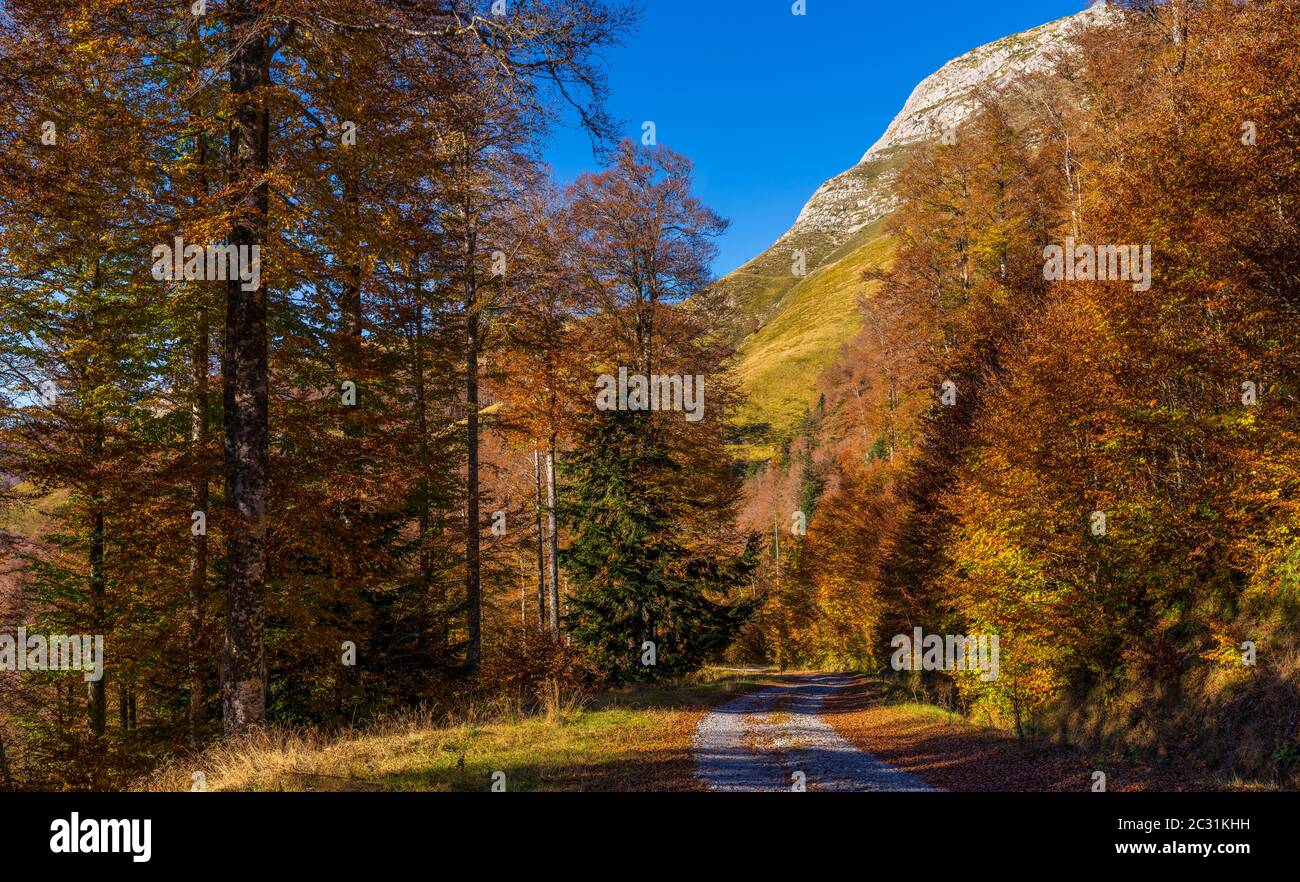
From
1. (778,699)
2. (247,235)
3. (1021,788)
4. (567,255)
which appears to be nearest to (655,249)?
(567,255)

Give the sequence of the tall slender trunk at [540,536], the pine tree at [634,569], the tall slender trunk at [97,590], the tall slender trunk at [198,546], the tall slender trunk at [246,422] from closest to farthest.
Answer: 1. the tall slender trunk at [246,422]
2. the tall slender trunk at [198,546]
3. the tall slender trunk at [97,590]
4. the pine tree at [634,569]
5. the tall slender trunk at [540,536]

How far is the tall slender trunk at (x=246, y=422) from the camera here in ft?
31.9

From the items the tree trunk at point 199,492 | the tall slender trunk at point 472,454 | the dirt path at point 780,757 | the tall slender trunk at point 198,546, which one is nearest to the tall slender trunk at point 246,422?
the tree trunk at point 199,492

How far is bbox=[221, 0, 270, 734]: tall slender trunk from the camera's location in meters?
9.73

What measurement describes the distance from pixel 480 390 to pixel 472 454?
2621 millimetres

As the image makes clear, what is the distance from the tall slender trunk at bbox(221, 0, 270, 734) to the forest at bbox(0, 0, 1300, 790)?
5 cm

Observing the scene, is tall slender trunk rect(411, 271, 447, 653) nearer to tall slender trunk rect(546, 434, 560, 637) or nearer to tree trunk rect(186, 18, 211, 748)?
tall slender trunk rect(546, 434, 560, 637)

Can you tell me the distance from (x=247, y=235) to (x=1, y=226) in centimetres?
402

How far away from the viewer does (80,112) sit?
952 cm

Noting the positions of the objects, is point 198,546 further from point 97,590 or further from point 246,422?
point 246,422

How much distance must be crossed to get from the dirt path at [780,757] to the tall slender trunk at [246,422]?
22.7 feet

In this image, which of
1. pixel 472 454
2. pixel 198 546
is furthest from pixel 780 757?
pixel 198 546

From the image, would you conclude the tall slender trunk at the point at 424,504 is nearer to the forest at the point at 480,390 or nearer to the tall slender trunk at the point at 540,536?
the forest at the point at 480,390
